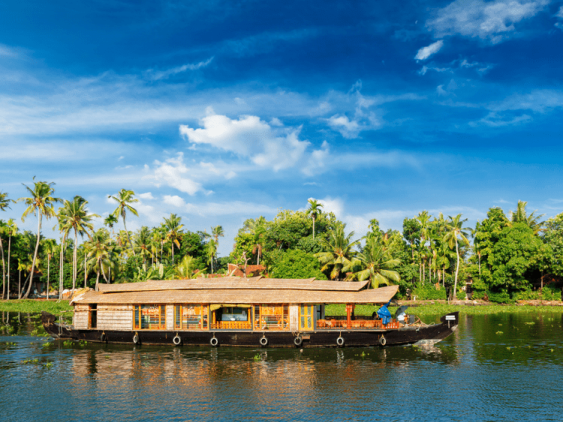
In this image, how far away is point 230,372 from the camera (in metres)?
21.4

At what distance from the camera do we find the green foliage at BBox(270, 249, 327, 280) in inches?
2130

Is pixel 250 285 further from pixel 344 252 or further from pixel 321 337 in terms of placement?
pixel 344 252

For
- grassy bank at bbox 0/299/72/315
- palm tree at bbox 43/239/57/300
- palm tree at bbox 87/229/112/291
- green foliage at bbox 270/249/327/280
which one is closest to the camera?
grassy bank at bbox 0/299/72/315

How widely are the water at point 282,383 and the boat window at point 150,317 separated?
1.41 metres

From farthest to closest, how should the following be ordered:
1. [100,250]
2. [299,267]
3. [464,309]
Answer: [100,250] → [464,309] → [299,267]

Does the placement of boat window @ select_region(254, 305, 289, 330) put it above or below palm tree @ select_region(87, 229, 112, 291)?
below

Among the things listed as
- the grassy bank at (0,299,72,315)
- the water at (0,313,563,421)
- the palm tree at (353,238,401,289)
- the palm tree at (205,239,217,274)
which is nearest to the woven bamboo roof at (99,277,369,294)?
the water at (0,313,563,421)

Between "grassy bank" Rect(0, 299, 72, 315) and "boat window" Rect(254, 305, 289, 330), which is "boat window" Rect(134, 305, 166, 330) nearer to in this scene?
"boat window" Rect(254, 305, 289, 330)

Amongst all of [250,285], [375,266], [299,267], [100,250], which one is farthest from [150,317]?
[375,266]

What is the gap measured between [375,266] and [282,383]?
36341 millimetres

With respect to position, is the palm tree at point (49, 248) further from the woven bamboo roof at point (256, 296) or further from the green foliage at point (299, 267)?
the woven bamboo roof at point (256, 296)

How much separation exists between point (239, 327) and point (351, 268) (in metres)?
29.2

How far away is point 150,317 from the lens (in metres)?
28.4

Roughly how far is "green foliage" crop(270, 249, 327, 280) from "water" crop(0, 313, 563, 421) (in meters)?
26.5
